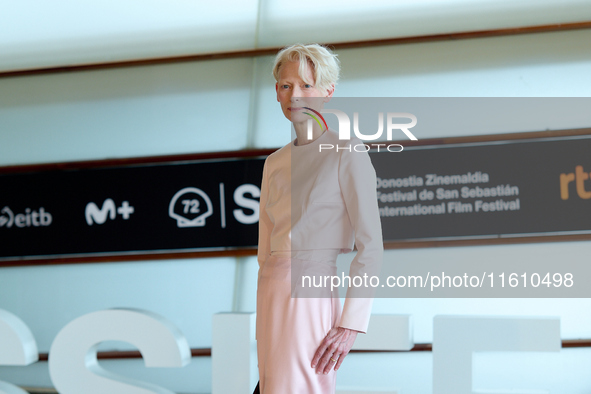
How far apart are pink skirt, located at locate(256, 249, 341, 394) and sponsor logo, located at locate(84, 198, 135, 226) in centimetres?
241

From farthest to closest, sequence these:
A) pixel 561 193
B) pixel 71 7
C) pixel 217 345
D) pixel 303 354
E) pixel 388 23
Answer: pixel 71 7 < pixel 388 23 < pixel 561 193 < pixel 217 345 < pixel 303 354

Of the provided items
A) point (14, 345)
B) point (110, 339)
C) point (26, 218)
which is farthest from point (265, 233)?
point (26, 218)

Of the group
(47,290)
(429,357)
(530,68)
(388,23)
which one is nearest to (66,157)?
(47,290)

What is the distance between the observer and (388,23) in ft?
10.4

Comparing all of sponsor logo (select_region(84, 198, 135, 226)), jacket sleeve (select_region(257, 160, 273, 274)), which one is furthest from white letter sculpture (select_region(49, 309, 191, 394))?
sponsor logo (select_region(84, 198, 135, 226))

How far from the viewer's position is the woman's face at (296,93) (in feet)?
3.76

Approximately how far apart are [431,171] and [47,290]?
2615 millimetres

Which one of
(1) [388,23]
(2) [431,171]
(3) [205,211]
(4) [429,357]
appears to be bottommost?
(4) [429,357]

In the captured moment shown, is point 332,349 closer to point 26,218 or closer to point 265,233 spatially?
point 265,233

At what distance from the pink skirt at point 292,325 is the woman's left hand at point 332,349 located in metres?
0.01

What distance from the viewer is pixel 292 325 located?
111 cm

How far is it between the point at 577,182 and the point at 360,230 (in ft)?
7.61

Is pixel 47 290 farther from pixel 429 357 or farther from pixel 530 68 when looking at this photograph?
pixel 530 68

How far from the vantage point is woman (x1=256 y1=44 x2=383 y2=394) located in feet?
3.59
